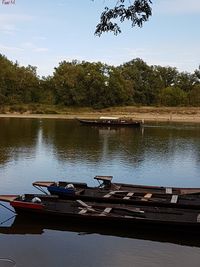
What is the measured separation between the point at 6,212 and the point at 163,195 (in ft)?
24.0

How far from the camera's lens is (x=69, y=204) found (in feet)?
64.4

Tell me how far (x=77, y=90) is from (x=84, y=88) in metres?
2.09

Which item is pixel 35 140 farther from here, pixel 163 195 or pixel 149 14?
pixel 149 14

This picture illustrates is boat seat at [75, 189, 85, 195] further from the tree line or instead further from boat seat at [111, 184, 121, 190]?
the tree line

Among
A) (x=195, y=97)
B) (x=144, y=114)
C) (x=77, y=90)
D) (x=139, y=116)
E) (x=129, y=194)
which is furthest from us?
(x=195, y=97)

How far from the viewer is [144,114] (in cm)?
11081

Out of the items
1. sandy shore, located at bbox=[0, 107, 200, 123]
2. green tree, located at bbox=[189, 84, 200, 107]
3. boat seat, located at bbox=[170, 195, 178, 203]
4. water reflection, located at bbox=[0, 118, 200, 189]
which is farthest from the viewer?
green tree, located at bbox=[189, 84, 200, 107]

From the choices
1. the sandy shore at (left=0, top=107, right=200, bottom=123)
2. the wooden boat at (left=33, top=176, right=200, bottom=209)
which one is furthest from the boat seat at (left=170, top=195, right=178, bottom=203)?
the sandy shore at (left=0, top=107, right=200, bottom=123)

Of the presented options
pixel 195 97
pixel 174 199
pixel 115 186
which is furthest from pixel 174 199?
pixel 195 97

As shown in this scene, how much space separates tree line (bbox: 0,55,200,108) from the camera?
114062mm

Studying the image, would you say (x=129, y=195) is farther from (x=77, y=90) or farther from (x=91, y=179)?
(x=77, y=90)

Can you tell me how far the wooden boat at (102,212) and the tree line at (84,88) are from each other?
94847 mm

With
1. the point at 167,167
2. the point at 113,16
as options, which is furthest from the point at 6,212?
the point at 167,167

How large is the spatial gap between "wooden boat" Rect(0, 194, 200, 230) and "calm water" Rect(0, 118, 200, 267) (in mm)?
570
